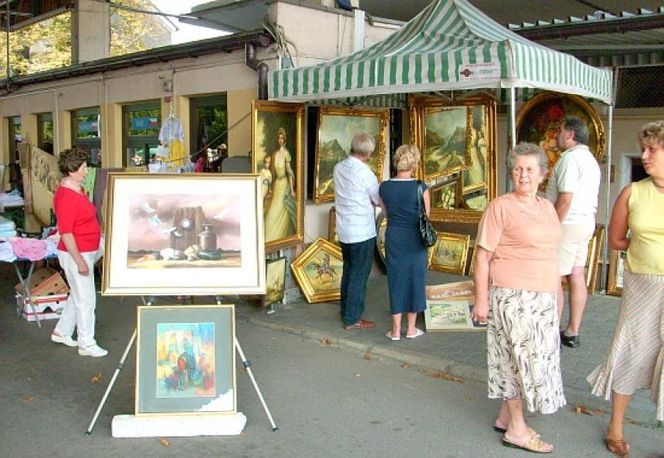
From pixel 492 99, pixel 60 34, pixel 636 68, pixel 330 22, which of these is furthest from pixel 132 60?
pixel 60 34

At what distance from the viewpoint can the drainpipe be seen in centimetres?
787

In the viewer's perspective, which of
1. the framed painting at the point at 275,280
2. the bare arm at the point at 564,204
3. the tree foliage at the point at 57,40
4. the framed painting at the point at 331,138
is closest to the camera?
the bare arm at the point at 564,204

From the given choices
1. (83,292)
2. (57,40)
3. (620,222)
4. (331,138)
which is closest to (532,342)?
(620,222)

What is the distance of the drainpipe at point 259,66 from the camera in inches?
310

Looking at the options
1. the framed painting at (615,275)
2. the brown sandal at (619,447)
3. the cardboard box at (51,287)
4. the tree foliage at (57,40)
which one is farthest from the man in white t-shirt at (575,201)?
the tree foliage at (57,40)

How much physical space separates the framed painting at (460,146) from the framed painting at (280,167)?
1.83 meters

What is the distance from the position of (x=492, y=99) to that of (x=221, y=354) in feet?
17.9

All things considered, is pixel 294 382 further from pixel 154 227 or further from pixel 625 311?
pixel 625 311

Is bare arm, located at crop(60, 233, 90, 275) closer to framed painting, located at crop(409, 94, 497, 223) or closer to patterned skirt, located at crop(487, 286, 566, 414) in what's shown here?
patterned skirt, located at crop(487, 286, 566, 414)

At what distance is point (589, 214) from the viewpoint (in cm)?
595

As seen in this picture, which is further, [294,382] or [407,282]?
[407,282]

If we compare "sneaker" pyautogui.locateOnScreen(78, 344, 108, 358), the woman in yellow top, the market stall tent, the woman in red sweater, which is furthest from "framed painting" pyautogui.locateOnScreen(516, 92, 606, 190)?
"sneaker" pyautogui.locateOnScreen(78, 344, 108, 358)

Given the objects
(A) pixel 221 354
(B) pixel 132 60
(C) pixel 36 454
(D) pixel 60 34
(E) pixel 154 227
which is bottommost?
(C) pixel 36 454

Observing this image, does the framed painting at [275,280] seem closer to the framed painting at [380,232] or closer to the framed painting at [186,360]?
the framed painting at [380,232]
